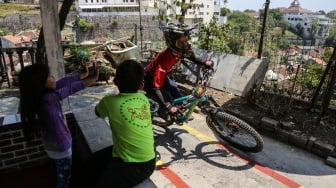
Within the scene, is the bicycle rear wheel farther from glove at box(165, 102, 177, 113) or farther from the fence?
the fence

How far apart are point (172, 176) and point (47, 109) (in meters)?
1.84

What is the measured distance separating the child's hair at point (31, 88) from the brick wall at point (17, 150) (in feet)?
2.98

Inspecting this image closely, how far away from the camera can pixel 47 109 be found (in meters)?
2.38

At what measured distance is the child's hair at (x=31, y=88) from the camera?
221 cm

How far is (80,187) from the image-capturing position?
2725 mm

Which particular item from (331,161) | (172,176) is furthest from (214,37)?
(172,176)

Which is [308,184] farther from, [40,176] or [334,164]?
[40,176]

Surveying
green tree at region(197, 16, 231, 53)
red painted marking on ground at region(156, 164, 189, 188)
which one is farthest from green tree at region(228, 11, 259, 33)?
red painted marking on ground at region(156, 164, 189, 188)

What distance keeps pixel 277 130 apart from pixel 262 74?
181cm

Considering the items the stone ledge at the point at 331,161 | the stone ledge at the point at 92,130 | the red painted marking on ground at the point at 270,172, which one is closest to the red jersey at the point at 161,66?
the stone ledge at the point at 92,130

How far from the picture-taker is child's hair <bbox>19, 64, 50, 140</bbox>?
2.21 metres

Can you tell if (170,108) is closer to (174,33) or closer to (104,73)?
(174,33)

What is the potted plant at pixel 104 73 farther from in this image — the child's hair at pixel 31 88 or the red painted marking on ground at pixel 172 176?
the child's hair at pixel 31 88

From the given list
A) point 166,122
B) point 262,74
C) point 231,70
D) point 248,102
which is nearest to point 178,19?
point 231,70
